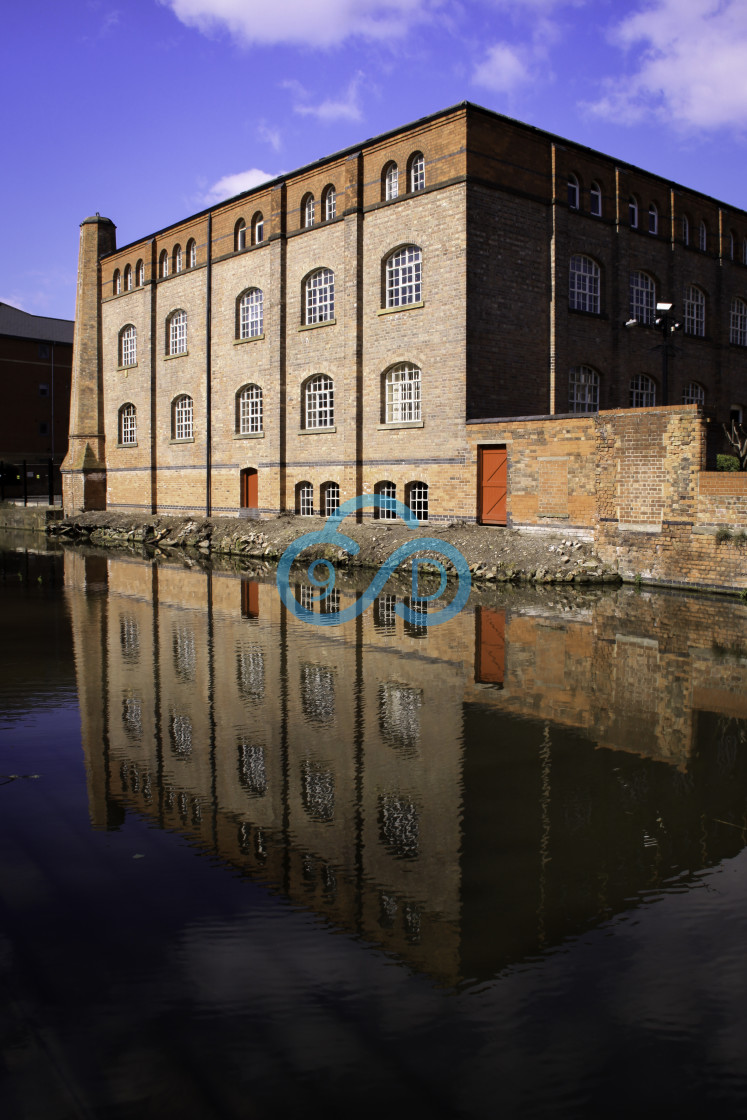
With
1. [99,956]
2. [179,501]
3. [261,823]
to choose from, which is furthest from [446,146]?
[99,956]

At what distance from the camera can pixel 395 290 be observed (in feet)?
79.8

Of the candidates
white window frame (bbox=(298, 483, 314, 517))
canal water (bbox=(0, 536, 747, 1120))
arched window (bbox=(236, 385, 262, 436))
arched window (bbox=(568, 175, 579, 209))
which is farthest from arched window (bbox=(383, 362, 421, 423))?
canal water (bbox=(0, 536, 747, 1120))

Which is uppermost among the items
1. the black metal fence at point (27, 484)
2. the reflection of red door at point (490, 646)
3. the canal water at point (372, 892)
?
the black metal fence at point (27, 484)

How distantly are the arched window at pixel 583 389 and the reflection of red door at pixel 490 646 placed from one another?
12857 mm

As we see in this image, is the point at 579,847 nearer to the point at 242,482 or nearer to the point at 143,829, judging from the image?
the point at 143,829

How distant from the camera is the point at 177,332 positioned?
34.2 m

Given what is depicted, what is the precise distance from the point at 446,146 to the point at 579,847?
69.6 feet

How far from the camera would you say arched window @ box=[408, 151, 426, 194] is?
23438 millimetres

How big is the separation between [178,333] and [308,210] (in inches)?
345

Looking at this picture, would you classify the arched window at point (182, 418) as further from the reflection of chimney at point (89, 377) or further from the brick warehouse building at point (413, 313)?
the reflection of chimney at point (89, 377)

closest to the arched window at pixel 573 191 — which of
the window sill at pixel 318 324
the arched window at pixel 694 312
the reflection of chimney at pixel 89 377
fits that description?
the arched window at pixel 694 312

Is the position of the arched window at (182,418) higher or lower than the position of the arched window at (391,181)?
lower

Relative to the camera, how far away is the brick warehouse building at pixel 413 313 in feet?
74.3

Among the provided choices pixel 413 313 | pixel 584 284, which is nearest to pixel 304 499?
pixel 413 313
